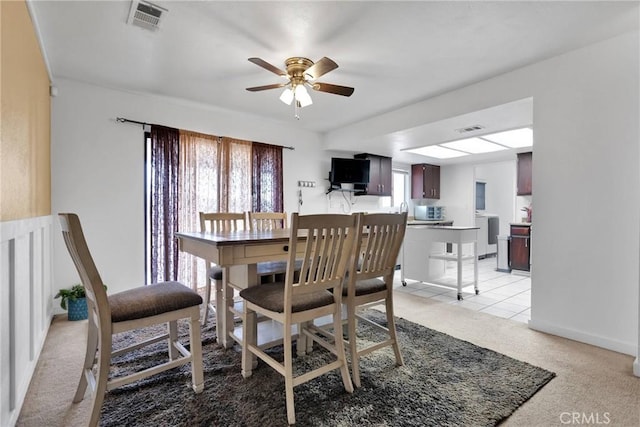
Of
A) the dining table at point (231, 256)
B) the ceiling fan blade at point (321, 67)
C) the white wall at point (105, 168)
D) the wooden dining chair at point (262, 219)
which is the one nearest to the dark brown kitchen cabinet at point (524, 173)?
the wooden dining chair at point (262, 219)

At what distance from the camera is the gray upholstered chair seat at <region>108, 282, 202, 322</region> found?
1.50 meters

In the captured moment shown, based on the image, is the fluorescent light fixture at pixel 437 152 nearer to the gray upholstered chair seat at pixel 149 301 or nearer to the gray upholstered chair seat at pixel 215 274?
the gray upholstered chair seat at pixel 215 274

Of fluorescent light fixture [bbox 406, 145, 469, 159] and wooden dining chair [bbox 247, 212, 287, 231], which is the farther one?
fluorescent light fixture [bbox 406, 145, 469, 159]

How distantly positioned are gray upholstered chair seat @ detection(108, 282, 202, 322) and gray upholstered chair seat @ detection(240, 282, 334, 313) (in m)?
0.31

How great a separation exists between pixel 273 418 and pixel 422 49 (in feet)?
9.11

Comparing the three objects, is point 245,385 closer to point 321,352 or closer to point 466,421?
point 321,352

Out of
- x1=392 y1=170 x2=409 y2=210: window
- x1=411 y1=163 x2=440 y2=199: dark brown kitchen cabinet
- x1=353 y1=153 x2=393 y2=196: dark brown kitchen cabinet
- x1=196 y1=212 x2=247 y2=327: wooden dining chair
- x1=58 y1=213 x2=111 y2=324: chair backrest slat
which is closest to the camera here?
x1=58 y1=213 x2=111 y2=324: chair backrest slat

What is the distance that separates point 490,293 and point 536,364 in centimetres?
206

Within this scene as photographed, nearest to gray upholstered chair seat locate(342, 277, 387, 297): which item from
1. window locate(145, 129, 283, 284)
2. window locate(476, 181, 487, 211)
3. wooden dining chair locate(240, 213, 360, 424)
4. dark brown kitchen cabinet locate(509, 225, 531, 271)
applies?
wooden dining chair locate(240, 213, 360, 424)

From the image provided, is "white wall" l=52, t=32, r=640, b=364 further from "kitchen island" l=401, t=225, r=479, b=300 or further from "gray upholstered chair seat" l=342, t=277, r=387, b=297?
"gray upholstered chair seat" l=342, t=277, r=387, b=297

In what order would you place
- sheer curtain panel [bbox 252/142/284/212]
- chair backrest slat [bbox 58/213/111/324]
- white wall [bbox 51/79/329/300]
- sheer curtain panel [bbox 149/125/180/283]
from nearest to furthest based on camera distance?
1. chair backrest slat [bbox 58/213/111/324]
2. white wall [bbox 51/79/329/300]
3. sheer curtain panel [bbox 149/125/180/283]
4. sheer curtain panel [bbox 252/142/284/212]

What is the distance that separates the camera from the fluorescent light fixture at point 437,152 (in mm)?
5055

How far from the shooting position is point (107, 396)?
67.7 inches

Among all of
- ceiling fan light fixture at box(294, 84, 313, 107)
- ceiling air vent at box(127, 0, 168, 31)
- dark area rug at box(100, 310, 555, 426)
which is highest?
ceiling air vent at box(127, 0, 168, 31)
